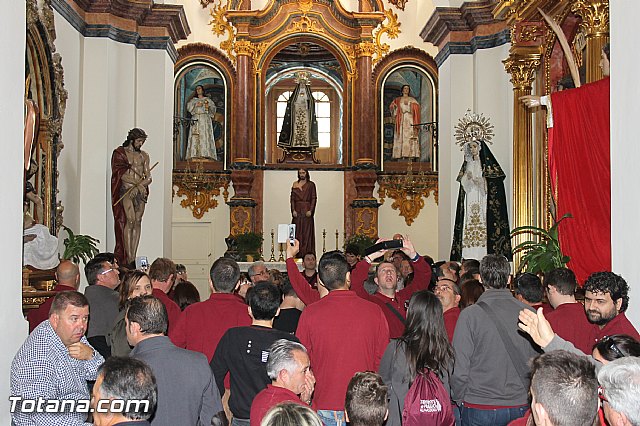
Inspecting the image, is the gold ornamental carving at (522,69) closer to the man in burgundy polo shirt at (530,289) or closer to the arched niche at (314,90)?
the man in burgundy polo shirt at (530,289)

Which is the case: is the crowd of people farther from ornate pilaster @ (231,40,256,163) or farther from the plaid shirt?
ornate pilaster @ (231,40,256,163)

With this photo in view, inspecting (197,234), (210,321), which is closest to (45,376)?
(210,321)

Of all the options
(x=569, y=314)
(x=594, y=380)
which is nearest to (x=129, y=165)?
(x=569, y=314)

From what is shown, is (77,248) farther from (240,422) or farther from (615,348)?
(615,348)

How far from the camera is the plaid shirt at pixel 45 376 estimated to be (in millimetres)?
4781

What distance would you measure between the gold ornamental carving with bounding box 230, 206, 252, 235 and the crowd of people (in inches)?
599

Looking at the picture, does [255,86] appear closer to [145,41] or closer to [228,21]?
[228,21]

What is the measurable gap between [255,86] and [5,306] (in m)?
18.0

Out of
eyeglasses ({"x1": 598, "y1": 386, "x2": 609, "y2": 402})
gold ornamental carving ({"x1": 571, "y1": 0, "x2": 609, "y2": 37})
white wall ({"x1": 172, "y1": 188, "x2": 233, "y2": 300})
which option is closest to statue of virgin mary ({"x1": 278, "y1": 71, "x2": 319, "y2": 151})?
white wall ({"x1": 172, "y1": 188, "x2": 233, "y2": 300})

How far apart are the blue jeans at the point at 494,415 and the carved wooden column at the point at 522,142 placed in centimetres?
843

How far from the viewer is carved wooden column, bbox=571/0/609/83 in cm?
1002

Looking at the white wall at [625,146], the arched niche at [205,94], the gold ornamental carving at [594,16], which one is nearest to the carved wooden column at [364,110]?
the arched niche at [205,94]

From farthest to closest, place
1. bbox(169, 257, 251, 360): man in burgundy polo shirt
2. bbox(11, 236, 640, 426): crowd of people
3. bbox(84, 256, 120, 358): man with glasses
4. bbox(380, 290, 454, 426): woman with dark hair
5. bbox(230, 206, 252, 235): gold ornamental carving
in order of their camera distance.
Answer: bbox(230, 206, 252, 235): gold ornamental carving
bbox(84, 256, 120, 358): man with glasses
bbox(169, 257, 251, 360): man in burgundy polo shirt
bbox(380, 290, 454, 426): woman with dark hair
bbox(11, 236, 640, 426): crowd of people

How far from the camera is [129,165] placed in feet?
49.1
